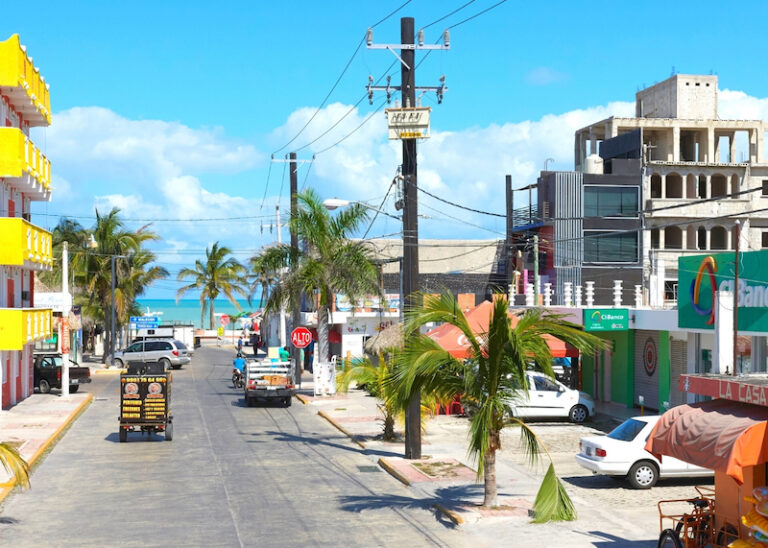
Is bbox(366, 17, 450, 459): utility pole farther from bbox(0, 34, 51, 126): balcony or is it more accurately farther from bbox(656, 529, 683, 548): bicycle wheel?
bbox(0, 34, 51, 126): balcony

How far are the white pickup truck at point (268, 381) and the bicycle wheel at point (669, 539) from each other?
77.8 feet

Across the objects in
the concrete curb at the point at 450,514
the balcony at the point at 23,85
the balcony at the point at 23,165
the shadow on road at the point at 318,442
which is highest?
the balcony at the point at 23,85

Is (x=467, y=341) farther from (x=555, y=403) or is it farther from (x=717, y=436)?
(x=717, y=436)

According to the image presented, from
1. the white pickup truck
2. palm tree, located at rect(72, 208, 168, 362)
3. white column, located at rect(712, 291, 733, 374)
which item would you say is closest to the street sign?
palm tree, located at rect(72, 208, 168, 362)

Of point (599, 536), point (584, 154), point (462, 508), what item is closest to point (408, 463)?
point (462, 508)

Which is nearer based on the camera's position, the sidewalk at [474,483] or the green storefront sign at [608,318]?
the sidewalk at [474,483]

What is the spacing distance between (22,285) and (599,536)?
102 ft

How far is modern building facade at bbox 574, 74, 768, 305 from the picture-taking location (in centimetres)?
6450

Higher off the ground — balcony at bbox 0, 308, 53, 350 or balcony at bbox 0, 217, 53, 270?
balcony at bbox 0, 217, 53, 270

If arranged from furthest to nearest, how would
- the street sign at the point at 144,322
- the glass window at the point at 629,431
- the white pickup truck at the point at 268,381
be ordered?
the street sign at the point at 144,322 → the white pickup truck at the point at 268,381 → the glass window at the point at 629,431

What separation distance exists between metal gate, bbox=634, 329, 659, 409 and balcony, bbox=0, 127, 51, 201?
71.2 feet

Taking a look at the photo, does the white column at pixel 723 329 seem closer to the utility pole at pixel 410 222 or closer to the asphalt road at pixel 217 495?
the utility pole at pixel 410 222

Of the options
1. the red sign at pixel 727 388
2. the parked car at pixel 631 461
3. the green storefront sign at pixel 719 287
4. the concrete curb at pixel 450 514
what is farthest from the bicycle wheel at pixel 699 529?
the green storefront sign at pixel 719 287

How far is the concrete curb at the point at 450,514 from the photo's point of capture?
15.9 metres
